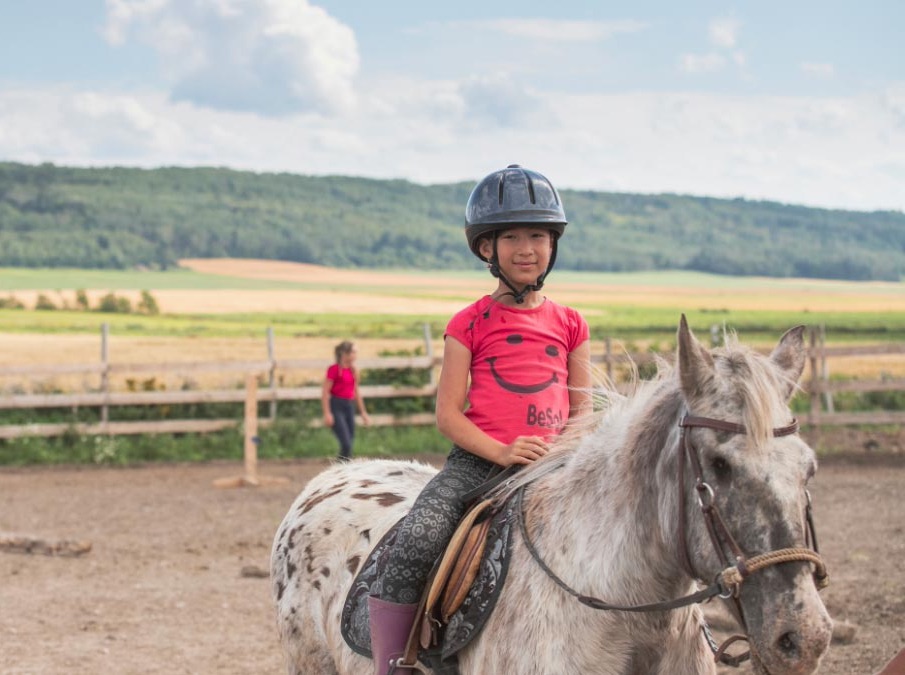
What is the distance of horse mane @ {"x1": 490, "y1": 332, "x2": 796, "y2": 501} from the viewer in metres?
2.67

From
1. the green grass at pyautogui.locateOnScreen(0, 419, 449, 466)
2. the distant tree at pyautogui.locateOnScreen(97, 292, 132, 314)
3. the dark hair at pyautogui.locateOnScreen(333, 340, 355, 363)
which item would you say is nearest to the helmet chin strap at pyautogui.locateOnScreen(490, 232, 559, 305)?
the dark hair at pyautogui.locateOnScreen(333, 340, 355, 363)

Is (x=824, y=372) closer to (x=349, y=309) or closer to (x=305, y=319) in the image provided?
(x=305, y=319)

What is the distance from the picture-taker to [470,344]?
3.68 metres

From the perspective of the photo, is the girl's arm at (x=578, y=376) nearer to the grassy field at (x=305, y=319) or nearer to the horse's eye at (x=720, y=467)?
the grassy field at (x=305, y=319)

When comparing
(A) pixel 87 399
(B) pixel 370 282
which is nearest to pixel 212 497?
(A) pixel 87 399

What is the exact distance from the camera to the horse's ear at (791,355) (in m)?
2.95

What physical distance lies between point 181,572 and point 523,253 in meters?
7.39

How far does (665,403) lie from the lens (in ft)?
A: 9.85

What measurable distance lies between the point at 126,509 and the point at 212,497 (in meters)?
1.22

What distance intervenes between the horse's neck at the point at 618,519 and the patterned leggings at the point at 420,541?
321 mm

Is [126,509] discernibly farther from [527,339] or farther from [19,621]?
[527,339]

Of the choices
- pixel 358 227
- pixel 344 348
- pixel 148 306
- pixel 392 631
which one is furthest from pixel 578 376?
pixel 358 227

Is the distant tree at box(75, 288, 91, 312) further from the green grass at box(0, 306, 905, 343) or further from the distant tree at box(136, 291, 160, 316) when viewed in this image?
the distant tree at box(136, 291, 160, 316)

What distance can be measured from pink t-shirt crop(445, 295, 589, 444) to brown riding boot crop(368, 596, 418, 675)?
A: 0.64 metres
